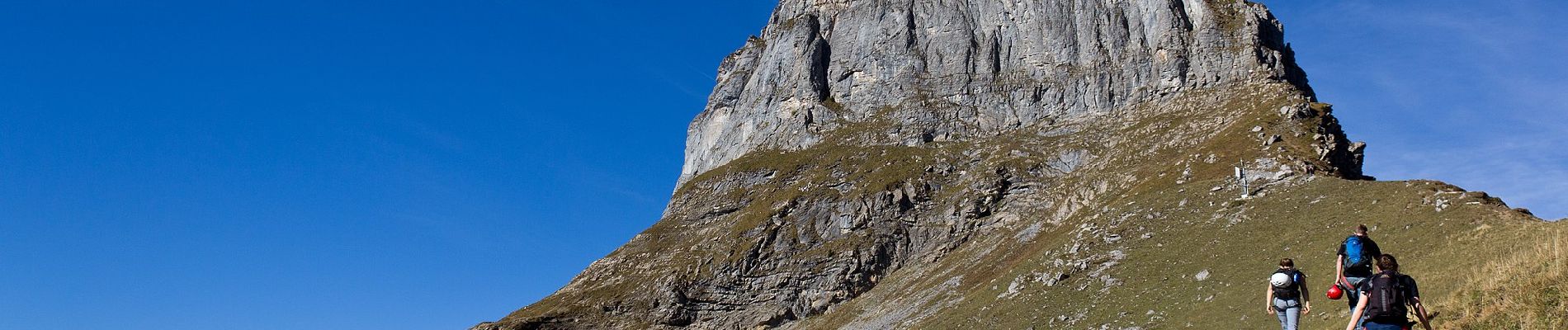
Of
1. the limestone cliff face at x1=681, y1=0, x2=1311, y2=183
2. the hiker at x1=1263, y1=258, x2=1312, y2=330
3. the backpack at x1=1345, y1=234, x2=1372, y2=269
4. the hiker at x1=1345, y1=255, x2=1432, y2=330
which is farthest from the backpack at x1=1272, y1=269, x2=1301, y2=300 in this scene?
the limestone cliff face at x1=681, y1=0, x2=1311, y2=183

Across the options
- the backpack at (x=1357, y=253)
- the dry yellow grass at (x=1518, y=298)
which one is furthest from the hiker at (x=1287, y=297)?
the dry yellow grass at (x=1518, y=298)

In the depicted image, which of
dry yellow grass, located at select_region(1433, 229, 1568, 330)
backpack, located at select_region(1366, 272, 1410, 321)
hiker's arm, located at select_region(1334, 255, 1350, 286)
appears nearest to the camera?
backpack, located at select_region(1366, 272, 1410, 321)

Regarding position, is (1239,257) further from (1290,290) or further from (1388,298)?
(1388,298)

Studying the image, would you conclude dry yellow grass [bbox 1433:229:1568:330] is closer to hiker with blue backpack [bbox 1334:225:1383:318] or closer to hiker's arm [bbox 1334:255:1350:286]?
hiker with blue backpack [bbox 1334:225:1383:318]

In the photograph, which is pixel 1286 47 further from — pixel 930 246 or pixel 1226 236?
pixel 1226 236

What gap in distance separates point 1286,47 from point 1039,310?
9232 centimetres

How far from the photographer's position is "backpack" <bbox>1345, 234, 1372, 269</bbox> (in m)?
21.0

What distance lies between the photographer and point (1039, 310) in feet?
194

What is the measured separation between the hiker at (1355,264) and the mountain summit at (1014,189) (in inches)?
90.9

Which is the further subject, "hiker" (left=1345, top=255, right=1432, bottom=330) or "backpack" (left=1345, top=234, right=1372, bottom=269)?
"backpack" (left=1345, top=234, right=1372, bottom=269)

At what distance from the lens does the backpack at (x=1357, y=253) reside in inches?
827

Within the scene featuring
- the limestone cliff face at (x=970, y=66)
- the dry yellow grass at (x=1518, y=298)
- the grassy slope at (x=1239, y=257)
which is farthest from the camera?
the limestone cliff face at (x=970, y=66)

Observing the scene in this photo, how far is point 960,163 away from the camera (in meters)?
120

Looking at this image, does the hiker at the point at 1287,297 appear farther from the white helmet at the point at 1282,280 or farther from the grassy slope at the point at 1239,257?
the grassy slope at the point at 1239,257
